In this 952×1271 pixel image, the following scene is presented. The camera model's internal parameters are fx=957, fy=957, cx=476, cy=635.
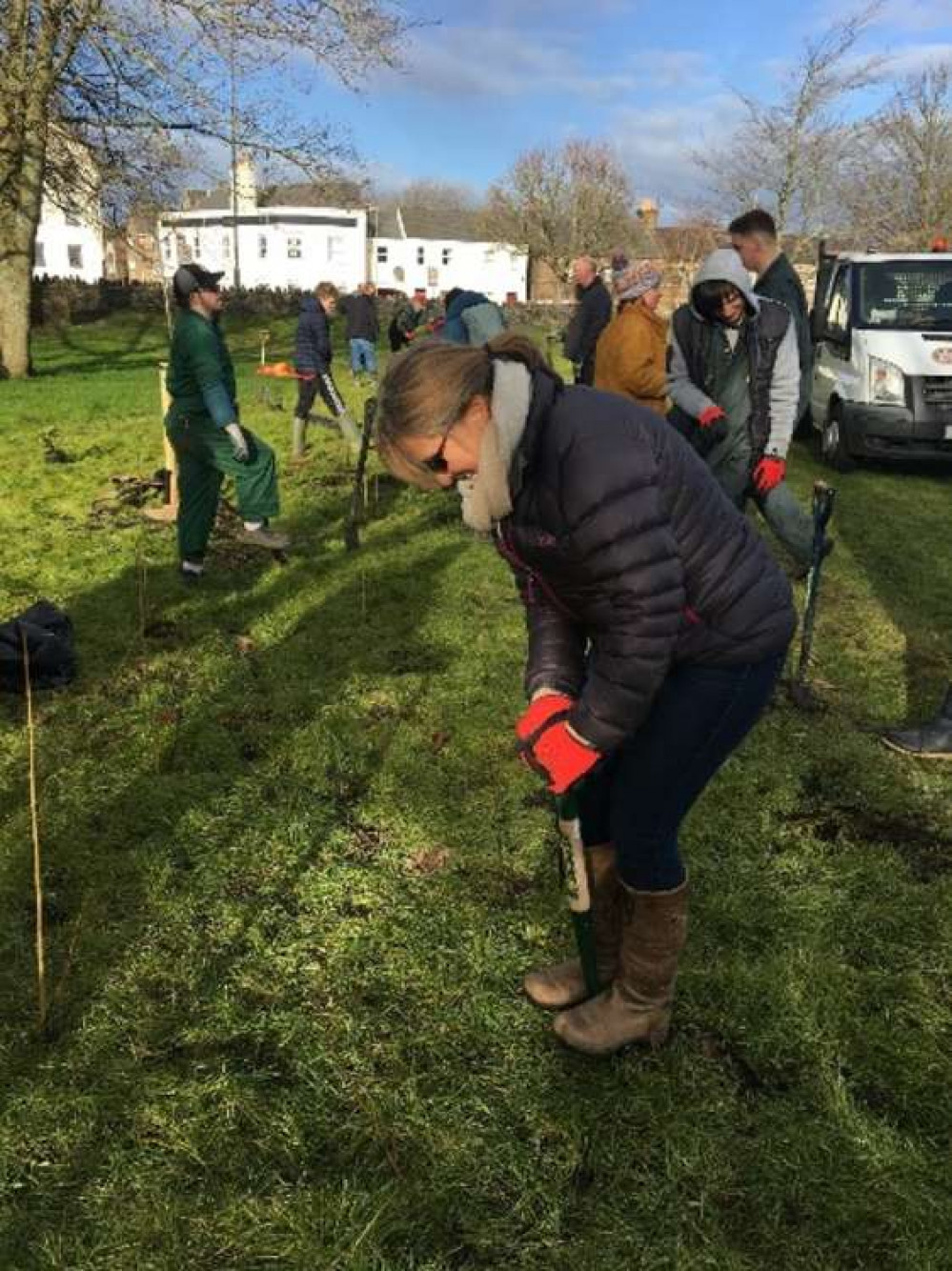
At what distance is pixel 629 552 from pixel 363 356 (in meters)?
16.6

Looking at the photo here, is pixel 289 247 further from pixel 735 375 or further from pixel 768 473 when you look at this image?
pixel 768 473

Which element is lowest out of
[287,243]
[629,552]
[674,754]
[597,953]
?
[597,953]

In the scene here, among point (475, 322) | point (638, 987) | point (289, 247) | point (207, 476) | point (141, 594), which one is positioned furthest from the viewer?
point (289, 247)

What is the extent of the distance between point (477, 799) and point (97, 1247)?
216cm

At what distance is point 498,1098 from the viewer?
2574 millimetres

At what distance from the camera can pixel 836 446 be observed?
11.2 m

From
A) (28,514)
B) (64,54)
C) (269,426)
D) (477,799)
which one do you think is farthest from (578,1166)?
(64,54)

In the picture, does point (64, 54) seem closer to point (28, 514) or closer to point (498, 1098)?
point (28, 514)

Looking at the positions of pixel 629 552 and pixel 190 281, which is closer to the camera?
pixel 629 552

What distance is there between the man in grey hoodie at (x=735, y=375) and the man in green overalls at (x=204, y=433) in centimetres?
278

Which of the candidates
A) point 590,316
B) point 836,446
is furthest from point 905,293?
point 590,316

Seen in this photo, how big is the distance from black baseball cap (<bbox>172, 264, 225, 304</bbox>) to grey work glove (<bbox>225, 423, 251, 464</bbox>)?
0.81 metres

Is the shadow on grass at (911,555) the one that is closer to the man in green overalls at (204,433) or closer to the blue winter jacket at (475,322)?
the blue winter jacket at (475,322)

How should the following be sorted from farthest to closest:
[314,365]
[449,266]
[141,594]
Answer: [449,266] < [314,365] < [141,594]
